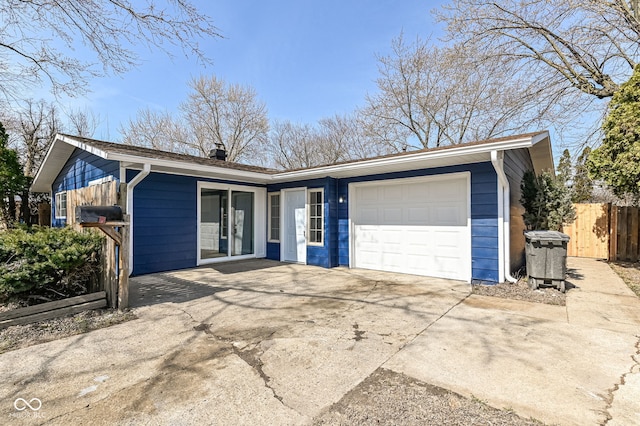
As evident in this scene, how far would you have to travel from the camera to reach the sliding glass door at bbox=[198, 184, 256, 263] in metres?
8.10

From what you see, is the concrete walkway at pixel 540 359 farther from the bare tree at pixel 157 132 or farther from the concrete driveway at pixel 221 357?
the bare tree at pixel 157 132

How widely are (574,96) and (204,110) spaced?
62.2 ft

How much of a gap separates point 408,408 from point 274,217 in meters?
7.32

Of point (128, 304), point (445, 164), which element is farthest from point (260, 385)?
point (445, 164)

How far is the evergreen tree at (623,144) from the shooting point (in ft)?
21.9

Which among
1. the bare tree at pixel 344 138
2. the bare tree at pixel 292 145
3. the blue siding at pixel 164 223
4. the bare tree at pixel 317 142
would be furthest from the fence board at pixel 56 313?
the bare tree at pixel 292 145

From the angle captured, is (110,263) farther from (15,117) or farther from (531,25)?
(15,117)

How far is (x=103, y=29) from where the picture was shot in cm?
513

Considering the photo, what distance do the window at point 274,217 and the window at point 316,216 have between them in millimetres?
1282

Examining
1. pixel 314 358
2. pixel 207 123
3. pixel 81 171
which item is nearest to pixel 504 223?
pixel 314 358

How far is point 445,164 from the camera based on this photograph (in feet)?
19.5

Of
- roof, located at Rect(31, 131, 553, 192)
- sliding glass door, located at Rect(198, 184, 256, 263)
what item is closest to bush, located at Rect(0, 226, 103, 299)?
roof, located at Rect(31, 131, 553, 192)

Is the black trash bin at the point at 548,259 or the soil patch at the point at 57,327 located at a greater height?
the black trash bin at the point at 548,259

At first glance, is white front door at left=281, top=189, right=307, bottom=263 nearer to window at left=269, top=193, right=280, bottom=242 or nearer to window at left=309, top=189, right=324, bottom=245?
window at left=309, top=189, right=324, bottom=245
